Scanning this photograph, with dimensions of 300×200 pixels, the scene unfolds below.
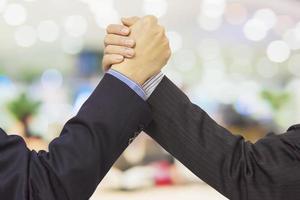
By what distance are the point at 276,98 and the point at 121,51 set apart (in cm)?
327

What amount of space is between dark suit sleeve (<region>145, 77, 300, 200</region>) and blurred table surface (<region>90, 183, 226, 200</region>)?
244cm

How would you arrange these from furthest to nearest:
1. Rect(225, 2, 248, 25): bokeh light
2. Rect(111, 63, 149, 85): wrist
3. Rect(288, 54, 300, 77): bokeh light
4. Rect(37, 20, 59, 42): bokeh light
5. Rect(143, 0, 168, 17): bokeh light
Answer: Rect(288, 54, 300, 77): bokeh light, Rect(225, 2, 248, 25): bokeh light, Rect(143, 0, 168, 17): bokeh light, Rect(37, 20, 59, 42): bokeh light, Rect(111, 63, 149, 85): wrist

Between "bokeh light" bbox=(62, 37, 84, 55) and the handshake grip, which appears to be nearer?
the handshake grip

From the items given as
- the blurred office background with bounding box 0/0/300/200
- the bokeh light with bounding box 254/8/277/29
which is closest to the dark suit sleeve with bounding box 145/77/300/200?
the blurred office background with bounding box 0/0/300/200

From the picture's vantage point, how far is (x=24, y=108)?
10.1 ft

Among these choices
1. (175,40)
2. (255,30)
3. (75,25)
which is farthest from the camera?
(255,30)

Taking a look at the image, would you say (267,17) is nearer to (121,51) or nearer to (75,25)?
(75,25)

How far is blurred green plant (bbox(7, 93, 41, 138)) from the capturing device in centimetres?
304

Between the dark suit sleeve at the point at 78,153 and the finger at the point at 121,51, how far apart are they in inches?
2.4

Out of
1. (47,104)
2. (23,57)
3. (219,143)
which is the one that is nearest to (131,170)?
(47,104)

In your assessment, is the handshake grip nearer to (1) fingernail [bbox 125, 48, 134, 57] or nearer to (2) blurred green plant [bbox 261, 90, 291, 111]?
(1) fingernail [bbox 125, 48, 134, 57]

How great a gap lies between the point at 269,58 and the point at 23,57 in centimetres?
190

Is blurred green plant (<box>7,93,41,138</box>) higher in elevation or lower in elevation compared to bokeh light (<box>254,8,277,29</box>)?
lower

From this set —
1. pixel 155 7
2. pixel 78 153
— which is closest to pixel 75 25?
pixel 155 7
